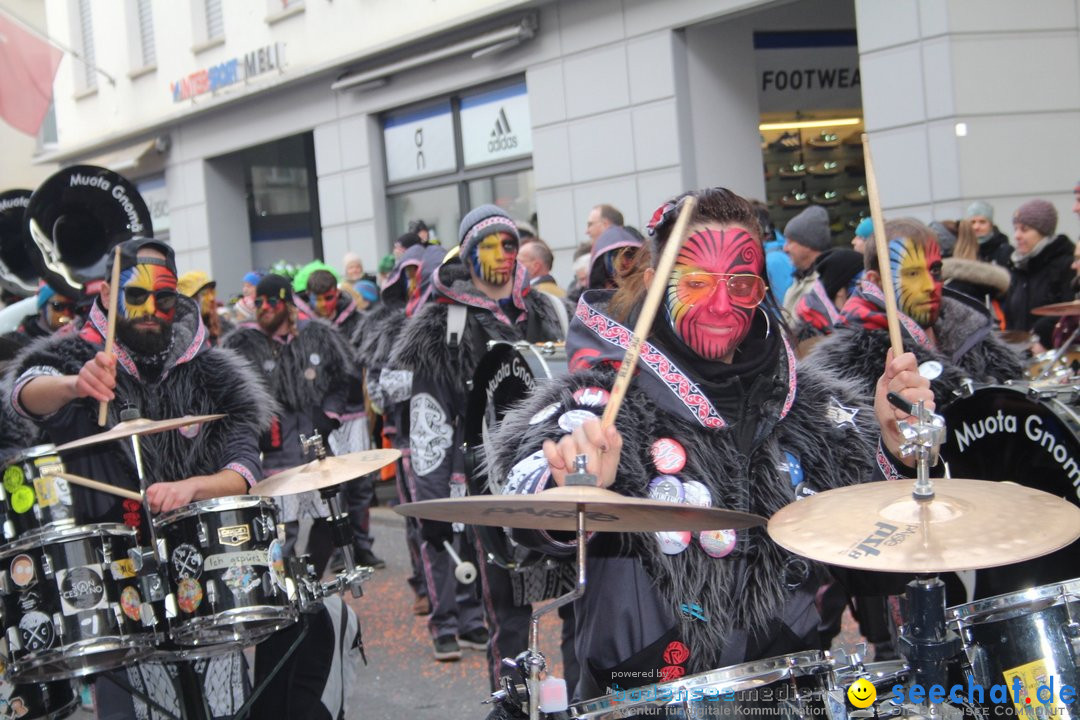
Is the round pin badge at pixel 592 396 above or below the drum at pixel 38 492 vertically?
above

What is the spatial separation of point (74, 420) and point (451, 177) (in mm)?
10528

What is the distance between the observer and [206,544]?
12.7 ft

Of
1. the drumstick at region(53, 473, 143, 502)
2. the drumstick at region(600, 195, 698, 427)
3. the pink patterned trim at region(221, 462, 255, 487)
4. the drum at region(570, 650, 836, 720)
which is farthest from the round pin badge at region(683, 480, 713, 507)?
the pink patterned trim at region(221, 462, 255, 487)

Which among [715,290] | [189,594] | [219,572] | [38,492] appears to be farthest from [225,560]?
[715,290]

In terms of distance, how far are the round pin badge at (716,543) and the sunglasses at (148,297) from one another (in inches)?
92.6

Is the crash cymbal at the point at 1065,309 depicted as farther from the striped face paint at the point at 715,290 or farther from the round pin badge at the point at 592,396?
the round pin badge at the point at 592,396

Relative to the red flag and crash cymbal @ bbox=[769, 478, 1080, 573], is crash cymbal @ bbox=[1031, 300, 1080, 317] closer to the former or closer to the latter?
crash cymbal @ bbox=[769, 478, 1080, 573]

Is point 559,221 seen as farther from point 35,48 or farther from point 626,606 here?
point 626,606

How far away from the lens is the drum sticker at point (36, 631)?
385 cm

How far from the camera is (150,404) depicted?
4.32 meters

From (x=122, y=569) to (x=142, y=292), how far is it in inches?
37.9

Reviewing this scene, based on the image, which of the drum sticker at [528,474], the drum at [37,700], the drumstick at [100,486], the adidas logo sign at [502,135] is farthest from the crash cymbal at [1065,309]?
the adidas logo sign at [502,135]

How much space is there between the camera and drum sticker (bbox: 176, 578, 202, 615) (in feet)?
12.7

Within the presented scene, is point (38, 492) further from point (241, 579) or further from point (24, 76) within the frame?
point (24, 76)
